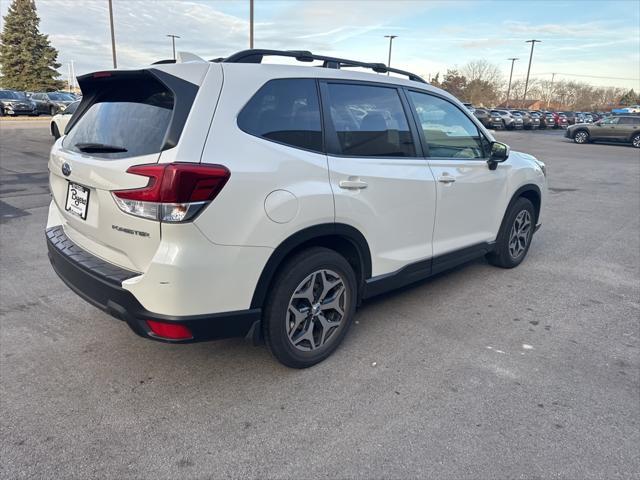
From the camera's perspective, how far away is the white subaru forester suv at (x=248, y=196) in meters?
2.42

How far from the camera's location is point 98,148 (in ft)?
9.24

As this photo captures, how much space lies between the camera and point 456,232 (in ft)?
13.6

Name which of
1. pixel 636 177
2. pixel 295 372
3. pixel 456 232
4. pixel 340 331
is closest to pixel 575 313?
pixel 456 232

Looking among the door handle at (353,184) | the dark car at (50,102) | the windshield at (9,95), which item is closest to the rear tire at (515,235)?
the door handle at (353,184)

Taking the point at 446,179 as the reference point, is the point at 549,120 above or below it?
above

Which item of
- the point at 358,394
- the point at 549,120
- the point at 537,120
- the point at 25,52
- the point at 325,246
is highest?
the point at 25,52

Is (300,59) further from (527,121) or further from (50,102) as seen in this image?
(527,121)

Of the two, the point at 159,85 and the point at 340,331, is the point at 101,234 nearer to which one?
the point at 159,85

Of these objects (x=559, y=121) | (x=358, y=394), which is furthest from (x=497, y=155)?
(x=559, y=121)

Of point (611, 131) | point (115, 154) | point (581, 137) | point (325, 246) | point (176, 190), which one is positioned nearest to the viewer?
point (176, 190)

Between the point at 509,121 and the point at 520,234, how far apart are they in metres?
36.0

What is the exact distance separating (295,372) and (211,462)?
35.5 inches

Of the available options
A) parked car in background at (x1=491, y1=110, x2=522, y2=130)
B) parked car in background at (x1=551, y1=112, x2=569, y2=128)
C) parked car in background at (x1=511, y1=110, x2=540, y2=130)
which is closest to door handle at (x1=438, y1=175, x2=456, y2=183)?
parked car in background at (x1=491, y1=110, x2=522, y2=130)

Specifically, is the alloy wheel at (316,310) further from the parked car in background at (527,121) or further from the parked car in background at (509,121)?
the parked car in background at (527,121)
